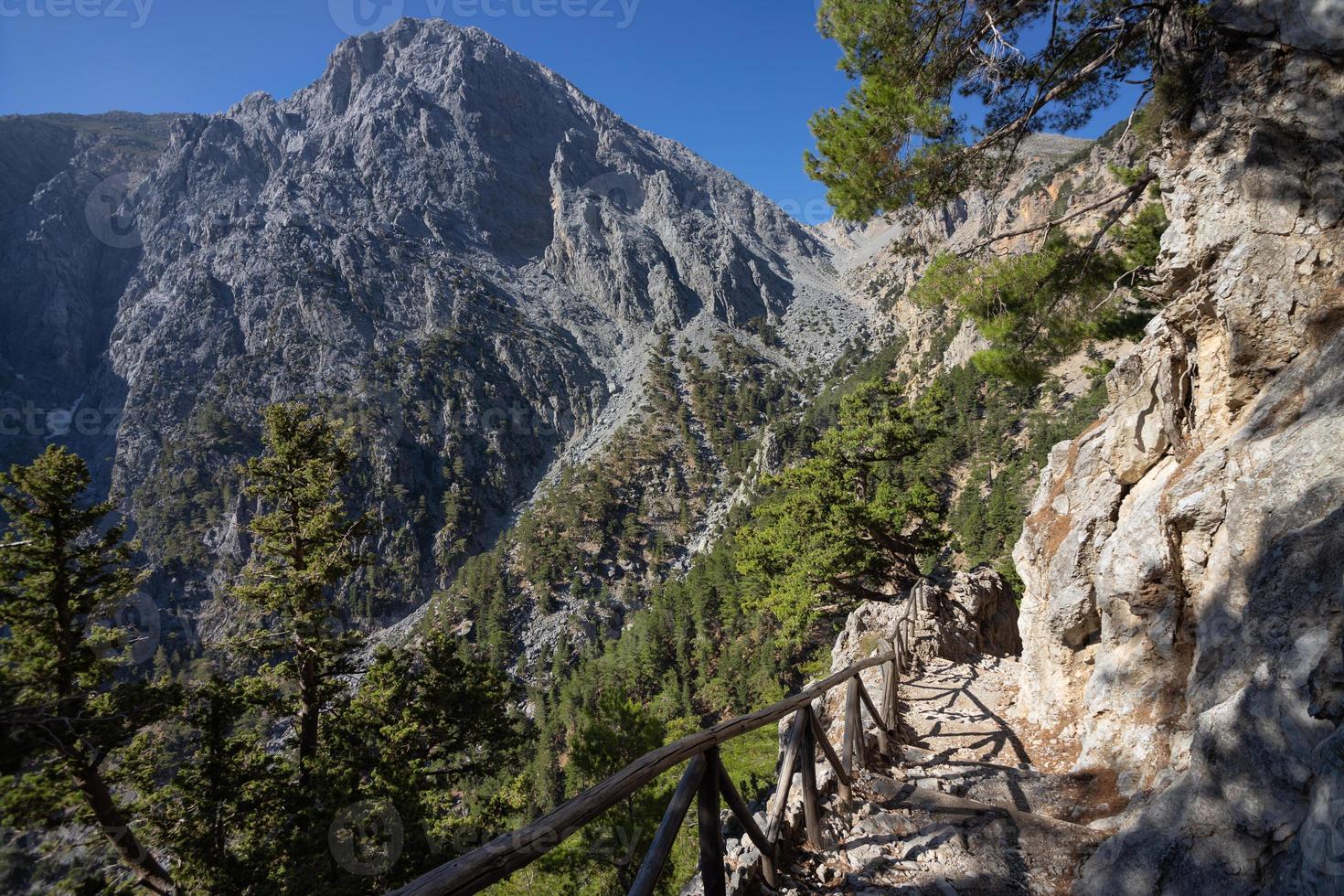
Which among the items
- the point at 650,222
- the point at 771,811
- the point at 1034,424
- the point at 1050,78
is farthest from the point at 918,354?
the point at 771,811

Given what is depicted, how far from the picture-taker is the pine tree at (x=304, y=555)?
10.4m

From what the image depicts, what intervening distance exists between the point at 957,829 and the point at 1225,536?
3.40 m

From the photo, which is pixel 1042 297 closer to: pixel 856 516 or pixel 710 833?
pixel 856 516

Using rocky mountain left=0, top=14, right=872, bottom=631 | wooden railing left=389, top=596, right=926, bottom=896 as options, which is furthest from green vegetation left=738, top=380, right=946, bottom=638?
rocky mountain left=0, top=14, right=872, bottom=631

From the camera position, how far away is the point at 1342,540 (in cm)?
343

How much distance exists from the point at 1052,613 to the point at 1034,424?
242 feet

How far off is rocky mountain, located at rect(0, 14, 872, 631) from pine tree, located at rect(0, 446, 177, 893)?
92.9 meters

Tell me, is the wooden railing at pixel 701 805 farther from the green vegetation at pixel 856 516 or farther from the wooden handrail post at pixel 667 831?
the green vegetation at pixel 856 516

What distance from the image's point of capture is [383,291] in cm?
13550

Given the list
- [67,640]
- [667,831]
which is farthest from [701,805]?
[67,640]

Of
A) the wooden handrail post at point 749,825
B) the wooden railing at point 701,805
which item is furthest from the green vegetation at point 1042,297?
the wooden handrail post at point 749,825

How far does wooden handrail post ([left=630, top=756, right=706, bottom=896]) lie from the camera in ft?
7.52

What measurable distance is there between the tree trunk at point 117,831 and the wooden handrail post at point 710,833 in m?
8.78

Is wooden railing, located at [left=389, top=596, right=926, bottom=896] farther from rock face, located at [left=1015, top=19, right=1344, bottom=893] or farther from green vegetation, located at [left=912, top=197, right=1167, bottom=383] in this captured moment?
green vegetation, located at [left=912, top=197, right=1167, bottom=383]
